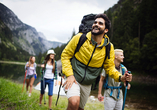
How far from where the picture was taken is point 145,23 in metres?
51.1

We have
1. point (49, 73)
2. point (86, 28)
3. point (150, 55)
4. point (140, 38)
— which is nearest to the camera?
point (86, 28)

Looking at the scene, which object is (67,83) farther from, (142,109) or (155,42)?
(155,42)

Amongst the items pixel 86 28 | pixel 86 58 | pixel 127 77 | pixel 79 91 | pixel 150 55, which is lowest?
pixel 150 55

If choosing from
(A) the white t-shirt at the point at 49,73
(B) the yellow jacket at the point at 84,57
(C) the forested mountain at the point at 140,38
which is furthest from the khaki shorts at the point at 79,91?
(C) the forested mountain at the point at 140,38

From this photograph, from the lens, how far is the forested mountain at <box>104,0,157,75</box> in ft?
109

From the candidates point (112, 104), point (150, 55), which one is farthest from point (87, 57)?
point (150, 55)

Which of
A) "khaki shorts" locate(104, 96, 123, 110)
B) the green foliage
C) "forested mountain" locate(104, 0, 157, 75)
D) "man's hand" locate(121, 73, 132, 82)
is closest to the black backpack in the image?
"man's hand" locate(121, 73, 132, 82)

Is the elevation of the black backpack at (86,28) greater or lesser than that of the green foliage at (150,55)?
greater

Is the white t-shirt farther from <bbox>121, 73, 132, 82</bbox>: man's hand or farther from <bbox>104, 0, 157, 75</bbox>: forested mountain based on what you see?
<bbox>104, 0, 157, 75</bbox>: forested mountain

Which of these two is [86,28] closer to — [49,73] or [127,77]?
[127,77]

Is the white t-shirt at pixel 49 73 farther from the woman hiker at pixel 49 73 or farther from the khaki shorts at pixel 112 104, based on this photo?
the khaki shorts at pixel 112 104

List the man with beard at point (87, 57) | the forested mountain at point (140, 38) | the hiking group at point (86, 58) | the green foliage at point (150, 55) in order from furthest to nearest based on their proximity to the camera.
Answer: the forested mountain at point (140, 38)
the green foliage at point (150, 55)
the man with beard at point (87, 57)
the hiking group at point (86, 58)

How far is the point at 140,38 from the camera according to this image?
51.8m

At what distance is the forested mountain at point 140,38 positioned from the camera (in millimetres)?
33094
